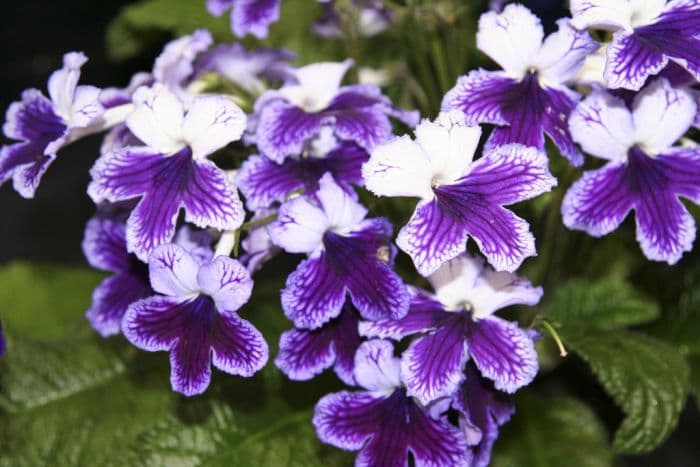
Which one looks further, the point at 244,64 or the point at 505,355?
the point at 244,64

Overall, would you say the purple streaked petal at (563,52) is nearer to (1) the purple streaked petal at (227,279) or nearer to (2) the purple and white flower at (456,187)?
(2) the purple and white flower at (456,187)

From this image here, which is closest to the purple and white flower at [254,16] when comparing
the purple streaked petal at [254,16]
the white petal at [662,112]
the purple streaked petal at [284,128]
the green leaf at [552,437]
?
the purple streaked petal at [254,16]

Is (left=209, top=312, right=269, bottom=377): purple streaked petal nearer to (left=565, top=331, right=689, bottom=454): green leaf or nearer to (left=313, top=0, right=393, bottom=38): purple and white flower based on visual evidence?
(left=565, top=331, right=689, bottom=454): green leaf

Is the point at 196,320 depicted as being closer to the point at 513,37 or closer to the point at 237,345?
the point at 237,345

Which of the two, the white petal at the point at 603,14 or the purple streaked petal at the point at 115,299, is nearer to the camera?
the white petal at the point at 603,14

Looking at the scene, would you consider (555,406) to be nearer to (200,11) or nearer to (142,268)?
(142,268)

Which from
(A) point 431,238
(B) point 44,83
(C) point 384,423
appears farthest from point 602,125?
(B) point 44,83
